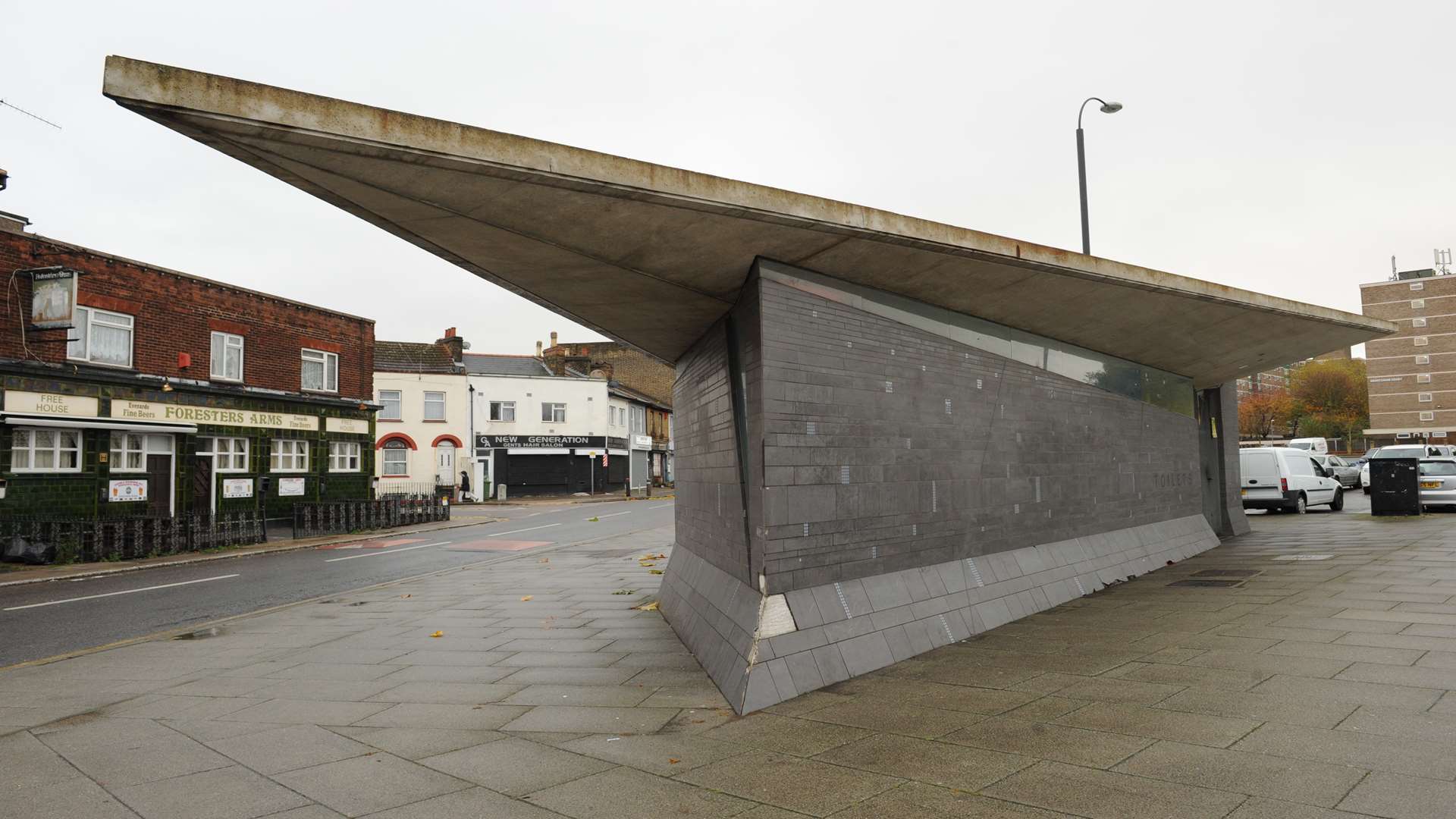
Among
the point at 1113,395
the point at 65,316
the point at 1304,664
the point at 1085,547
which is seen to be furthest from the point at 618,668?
the point at 65,316

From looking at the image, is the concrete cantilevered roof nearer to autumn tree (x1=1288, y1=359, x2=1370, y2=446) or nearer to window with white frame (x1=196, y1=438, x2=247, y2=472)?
window with white frame (x1=196, y1=438, x2=247, y2=472)

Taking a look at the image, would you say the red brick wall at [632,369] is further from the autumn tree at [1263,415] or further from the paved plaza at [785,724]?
the autumn tree at [1263,415]

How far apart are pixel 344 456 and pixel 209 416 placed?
6071 millimetres

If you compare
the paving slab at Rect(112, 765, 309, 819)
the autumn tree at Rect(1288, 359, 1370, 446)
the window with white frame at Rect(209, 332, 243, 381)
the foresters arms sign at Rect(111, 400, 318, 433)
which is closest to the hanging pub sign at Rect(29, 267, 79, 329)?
the foresters arms sign at Rect(111, 400, 318, 433)

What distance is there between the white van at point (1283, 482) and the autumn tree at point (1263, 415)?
270 feet

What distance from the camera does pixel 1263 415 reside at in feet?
317

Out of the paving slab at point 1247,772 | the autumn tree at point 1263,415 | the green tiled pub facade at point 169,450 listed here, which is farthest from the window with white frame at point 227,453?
the autumn tree at point 1263,415

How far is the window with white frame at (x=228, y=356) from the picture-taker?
80.0 feet

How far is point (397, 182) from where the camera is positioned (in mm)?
5137

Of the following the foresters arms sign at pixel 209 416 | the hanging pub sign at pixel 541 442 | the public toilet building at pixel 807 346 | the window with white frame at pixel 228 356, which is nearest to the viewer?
the public toilet building at pixel 807 346

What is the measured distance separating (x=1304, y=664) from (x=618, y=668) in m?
5.03

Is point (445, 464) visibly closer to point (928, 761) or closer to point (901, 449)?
point (901, 449)

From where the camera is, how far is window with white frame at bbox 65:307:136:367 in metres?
20.3

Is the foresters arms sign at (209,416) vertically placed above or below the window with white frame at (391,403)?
below
